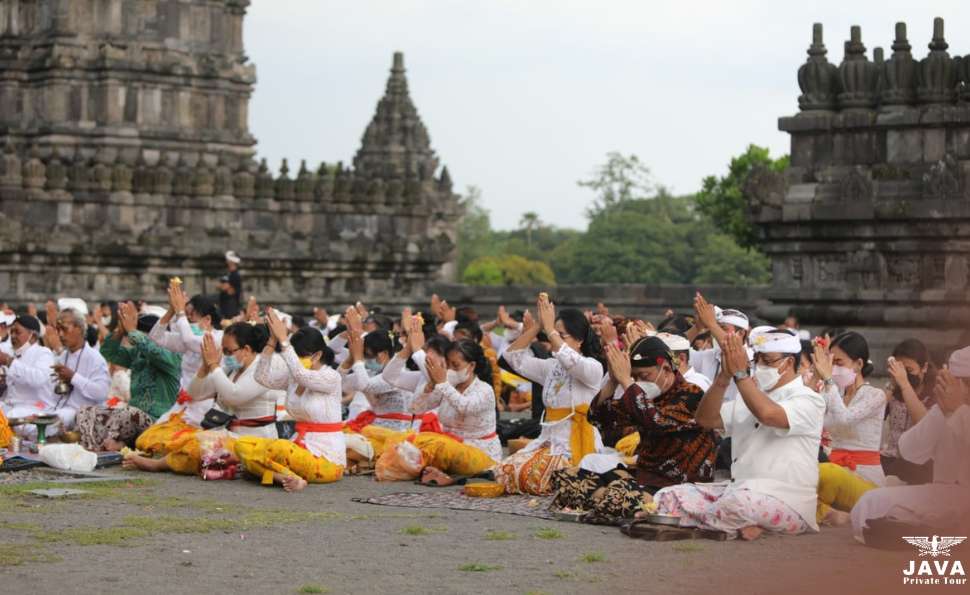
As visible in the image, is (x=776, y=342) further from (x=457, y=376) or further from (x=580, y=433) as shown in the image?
(x=457, y=376)

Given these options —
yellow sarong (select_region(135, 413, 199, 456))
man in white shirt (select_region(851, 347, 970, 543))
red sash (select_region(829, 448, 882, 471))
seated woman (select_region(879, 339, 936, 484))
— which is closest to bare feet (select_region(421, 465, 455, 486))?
yellow sarong (select_region(135, 413, 199, 456))

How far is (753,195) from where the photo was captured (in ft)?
76.8

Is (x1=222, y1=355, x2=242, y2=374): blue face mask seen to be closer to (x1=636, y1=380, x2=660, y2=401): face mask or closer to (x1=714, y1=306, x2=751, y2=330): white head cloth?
(x1=714, y1=306, x2=751, y2=330): white head cloth

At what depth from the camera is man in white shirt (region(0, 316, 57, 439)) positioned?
16891 millimetres

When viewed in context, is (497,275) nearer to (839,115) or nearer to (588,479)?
(839,115)

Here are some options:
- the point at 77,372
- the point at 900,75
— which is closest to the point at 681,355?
the point at 77,372

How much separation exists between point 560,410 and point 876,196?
393 inches

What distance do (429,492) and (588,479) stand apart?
1918mm

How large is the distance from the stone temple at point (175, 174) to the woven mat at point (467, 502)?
18759 millimetres

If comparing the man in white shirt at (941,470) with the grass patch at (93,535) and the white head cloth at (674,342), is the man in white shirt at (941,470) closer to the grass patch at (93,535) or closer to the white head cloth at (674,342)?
the white head cloth at (674,342)

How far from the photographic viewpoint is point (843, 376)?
517 inches

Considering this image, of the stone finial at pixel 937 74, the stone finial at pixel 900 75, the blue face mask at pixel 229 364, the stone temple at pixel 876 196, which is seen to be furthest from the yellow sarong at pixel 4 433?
the stone finial at pixel 937 74

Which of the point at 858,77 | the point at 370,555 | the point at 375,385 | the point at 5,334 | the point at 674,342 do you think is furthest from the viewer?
the point at 858,77

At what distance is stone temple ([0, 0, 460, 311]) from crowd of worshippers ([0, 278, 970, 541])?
1292cm
